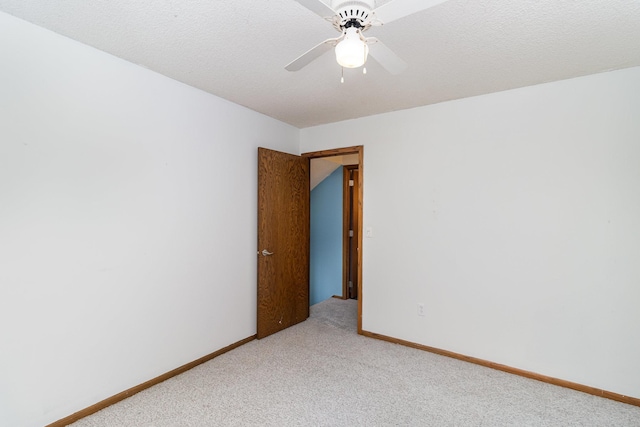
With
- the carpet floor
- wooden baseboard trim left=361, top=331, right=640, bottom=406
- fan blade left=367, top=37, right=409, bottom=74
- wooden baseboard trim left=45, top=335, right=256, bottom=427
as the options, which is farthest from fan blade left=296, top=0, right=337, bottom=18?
wooden baseboard trim left=361, top=331, right=640, bottom=406

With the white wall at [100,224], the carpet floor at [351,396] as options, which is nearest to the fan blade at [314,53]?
the white wall at [100,224]

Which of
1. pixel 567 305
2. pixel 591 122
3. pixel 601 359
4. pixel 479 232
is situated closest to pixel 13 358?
pixel 479 232

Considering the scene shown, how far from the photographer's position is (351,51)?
1.22 metres

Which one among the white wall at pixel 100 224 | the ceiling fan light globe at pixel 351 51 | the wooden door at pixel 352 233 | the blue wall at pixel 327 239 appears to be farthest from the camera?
the blue wall at pixel 327 239

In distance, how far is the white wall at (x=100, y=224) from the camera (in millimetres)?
1716

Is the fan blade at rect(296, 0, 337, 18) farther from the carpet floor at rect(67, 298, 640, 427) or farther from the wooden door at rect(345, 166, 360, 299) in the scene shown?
the wooden door at rect(345, 166, 360, 299)

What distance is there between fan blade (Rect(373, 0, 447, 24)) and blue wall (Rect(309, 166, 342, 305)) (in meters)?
3.69

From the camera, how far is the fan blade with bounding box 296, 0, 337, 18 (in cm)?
110

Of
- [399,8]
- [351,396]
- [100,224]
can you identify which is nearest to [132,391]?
[100,224]

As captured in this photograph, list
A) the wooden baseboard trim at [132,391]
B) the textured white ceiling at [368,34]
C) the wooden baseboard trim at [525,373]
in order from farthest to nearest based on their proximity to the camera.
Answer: the wooden baseboard trim at [525,373], the wooden baseboard trim at [132,391], the textured white ceiling at [368,34]

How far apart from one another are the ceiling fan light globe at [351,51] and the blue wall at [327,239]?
3.65m

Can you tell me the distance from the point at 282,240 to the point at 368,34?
2.22 meters

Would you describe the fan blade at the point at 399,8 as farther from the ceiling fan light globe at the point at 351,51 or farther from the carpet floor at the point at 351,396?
the carpet floor at the point at 351,396

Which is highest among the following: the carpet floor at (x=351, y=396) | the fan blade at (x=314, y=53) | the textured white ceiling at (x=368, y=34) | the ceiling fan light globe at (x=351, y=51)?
the textured white ceiling at (x=368, y=34)
